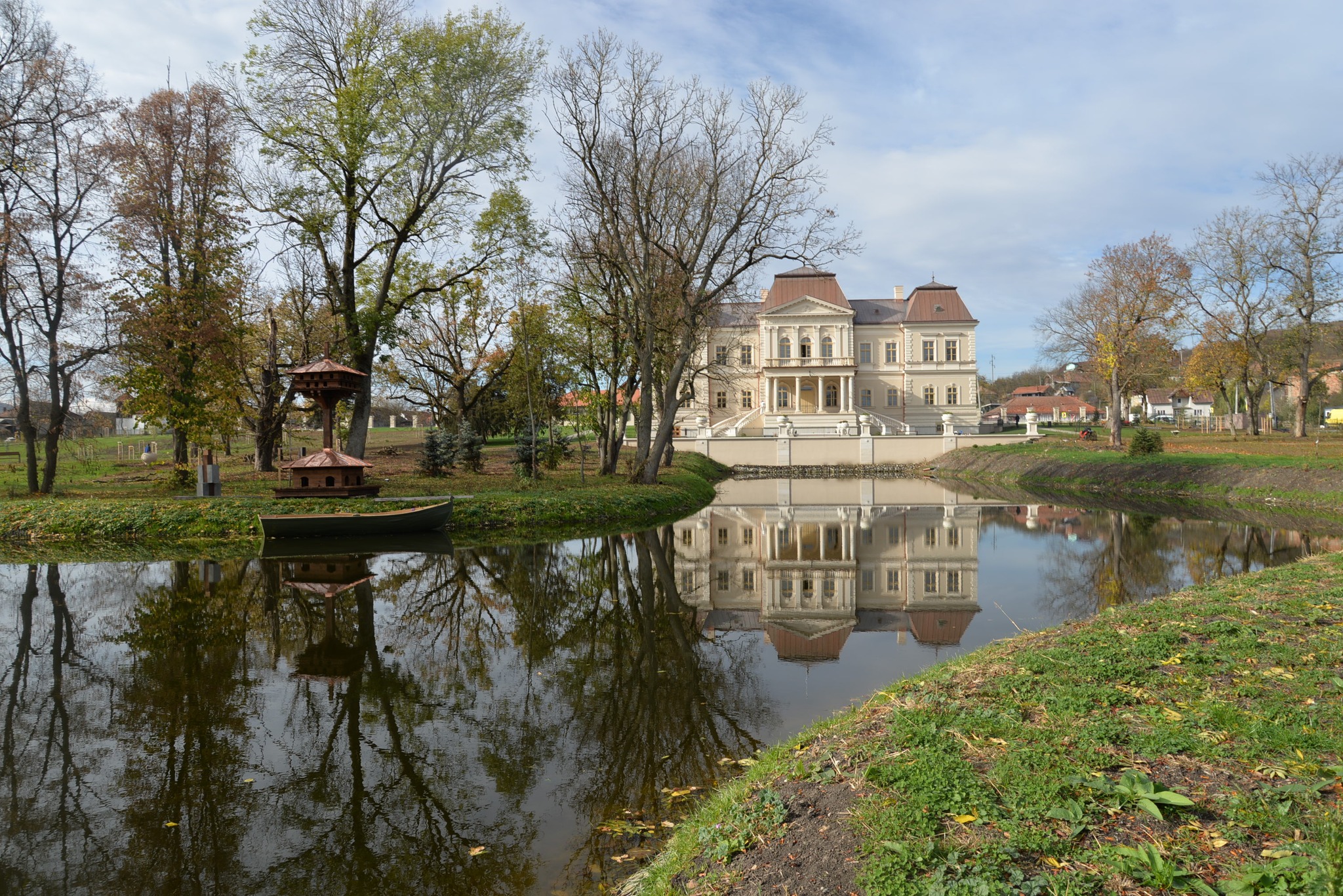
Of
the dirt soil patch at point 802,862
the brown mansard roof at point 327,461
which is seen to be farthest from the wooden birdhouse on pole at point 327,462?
the dirt soil patch at point 802,862

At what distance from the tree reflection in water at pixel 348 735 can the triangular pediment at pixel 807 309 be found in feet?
150

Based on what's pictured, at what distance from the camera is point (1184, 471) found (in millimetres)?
26094

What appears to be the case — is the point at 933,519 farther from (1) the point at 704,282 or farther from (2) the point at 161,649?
(2) the point at 161,649

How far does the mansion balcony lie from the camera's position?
175 ft

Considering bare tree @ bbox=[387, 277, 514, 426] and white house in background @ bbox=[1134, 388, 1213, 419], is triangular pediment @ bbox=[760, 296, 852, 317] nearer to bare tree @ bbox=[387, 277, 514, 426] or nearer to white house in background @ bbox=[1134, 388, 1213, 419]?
bare tree @ bbox=[387, 277, 514, 426]

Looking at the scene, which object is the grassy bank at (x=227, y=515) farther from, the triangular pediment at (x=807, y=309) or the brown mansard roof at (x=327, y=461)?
the triangular pediment at (x=807, y=309)

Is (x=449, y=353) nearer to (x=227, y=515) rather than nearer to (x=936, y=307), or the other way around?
(x=227, y=515)

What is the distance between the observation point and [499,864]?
12.8ft

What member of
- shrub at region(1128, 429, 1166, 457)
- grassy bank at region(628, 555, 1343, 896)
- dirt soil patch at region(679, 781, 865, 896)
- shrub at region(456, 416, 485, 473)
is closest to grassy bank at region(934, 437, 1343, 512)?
shrub at region(1128, 429, 1166, 457)

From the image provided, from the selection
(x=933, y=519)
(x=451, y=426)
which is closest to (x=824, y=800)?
(x=933, y=519)

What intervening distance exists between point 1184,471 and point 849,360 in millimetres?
28670

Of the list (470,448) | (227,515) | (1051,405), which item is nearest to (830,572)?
(227,515)

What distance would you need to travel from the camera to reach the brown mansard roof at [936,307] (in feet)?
184

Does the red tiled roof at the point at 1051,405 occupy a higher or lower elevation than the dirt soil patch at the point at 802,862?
higher
